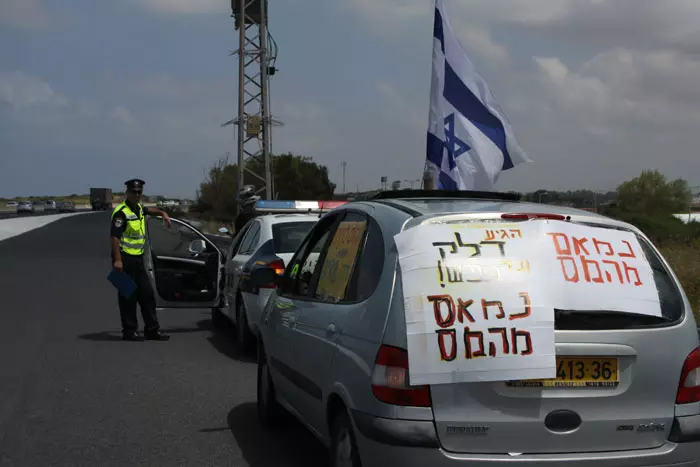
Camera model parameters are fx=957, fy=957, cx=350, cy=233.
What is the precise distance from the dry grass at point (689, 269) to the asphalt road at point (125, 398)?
21.8ft

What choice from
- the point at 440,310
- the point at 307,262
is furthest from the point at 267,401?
the point at 440,310

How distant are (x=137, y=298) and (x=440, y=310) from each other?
779 cm

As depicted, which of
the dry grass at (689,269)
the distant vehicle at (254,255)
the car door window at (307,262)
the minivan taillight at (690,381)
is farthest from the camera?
the dry grass at (689,269)

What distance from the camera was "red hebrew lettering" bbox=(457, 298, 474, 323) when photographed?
412 centimetres

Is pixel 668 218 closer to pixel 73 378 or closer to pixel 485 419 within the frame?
pixel 73 378

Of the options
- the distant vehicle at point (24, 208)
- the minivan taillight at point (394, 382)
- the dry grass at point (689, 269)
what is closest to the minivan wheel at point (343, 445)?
the minivan taillight at point (394, 382)

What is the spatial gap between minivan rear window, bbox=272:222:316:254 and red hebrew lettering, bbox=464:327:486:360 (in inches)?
250

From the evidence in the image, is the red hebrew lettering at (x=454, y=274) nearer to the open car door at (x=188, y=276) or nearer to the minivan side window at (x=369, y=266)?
the minivan side window at (x=369, y=266)

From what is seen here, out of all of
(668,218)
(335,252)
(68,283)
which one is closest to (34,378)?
(335,252)

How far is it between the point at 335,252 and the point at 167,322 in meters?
8.77

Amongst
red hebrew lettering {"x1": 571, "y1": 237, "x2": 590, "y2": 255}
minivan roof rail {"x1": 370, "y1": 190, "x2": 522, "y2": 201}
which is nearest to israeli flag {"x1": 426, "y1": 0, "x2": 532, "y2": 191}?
minivan roof rail {"x1": 370, "y1": 190, "x2": 522, "y2": 201}

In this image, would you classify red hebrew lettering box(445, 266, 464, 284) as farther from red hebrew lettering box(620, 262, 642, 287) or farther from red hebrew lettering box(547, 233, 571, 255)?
red hebrew lettering box(620, 262, 642, 287)

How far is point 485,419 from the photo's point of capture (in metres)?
4.09

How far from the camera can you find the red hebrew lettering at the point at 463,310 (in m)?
4.12
